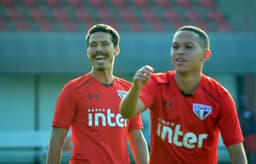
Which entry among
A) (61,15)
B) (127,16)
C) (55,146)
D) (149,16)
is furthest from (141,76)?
(149,16)

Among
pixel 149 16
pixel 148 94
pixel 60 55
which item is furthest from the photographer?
pixel 149 16

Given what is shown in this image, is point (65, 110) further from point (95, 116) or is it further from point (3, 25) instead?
point (3, 25)

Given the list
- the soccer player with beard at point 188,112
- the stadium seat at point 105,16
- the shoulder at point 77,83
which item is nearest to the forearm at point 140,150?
the shoulder at point 77,83

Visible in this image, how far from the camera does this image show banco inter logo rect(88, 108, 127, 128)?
5.26m

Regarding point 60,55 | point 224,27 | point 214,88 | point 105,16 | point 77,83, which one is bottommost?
point 214,88

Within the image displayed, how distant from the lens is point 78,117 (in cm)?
529

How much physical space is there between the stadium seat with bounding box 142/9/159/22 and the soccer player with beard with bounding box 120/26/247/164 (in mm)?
12352

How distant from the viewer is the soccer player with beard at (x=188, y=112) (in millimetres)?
4344

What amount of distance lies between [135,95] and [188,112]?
635mm

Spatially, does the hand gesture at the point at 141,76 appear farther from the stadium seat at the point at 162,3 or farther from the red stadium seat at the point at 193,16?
the stadium seat at the point at 162,3

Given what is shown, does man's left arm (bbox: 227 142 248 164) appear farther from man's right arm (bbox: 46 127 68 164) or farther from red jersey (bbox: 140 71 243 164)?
man's right arm (bbox: 46 127 68 164)

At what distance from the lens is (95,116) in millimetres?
5277

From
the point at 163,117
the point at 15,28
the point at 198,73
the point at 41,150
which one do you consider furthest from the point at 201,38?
the point at 15,28

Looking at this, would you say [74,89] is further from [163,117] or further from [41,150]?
[41,150]
